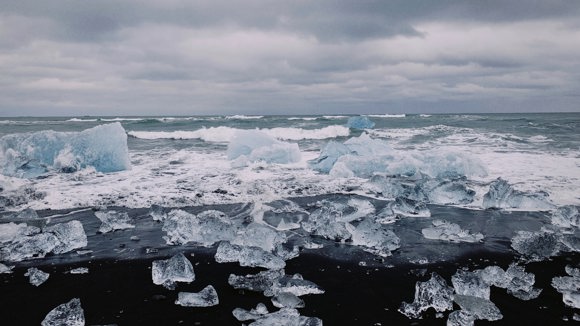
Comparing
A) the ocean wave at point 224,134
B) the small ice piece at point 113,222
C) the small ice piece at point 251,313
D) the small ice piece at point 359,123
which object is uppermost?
the small ice piece at point 359,123

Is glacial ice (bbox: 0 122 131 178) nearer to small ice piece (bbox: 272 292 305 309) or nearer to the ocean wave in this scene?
small ice piece (bbox: 272 292 305 309)

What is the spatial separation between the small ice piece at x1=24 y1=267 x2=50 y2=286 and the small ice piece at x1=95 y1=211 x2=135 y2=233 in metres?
1.33

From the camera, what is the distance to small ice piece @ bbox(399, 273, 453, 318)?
3.03m

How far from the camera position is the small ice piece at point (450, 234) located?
185 inches

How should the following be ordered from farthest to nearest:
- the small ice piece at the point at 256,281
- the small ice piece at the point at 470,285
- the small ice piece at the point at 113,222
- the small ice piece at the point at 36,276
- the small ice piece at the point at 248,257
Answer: the small ice piece at the point at 113,222, the small ice piece at the point at 248,257, the small ice piece at the point at 36,276, the small ice piece at the point at 256,281, the small ice piece at the point at 470,285

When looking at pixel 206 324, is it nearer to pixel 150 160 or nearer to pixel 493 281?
pixel 493 281

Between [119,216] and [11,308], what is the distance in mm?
2230

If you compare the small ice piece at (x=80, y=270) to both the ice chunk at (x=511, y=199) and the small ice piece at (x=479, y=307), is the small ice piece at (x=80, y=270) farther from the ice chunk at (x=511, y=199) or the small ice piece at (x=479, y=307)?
the ice chunk at (x=511, y=199)

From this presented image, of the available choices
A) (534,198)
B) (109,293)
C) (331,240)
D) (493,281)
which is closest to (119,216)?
(109,293)

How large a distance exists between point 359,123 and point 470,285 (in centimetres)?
2543

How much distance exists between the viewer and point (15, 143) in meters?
10.5

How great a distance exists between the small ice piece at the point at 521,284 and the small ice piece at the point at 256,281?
2.06 m

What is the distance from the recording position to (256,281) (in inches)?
136

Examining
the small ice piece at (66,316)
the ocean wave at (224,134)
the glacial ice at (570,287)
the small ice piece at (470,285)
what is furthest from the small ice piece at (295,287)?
the ocean wave at (224,134)
